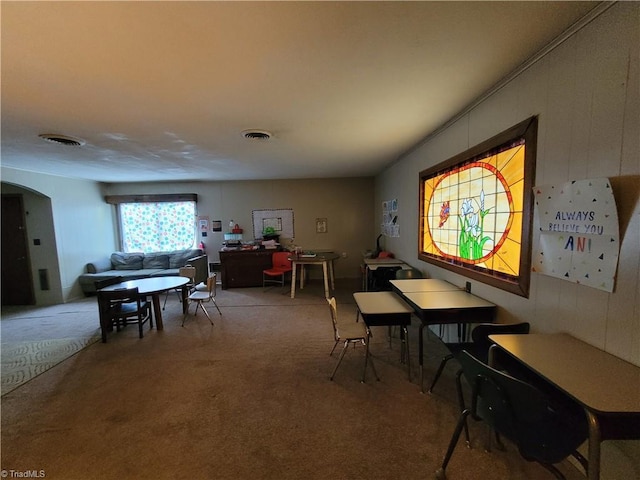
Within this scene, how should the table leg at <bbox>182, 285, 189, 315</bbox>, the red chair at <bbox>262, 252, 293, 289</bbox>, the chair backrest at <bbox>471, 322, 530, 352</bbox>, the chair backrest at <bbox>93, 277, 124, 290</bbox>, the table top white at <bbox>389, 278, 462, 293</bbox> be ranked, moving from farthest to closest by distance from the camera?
the red chair at <bbox>262, 252, 293, 289</bbox> → the table leg at <bbox>182, 285, 189, 315</bbox> → the chair backrest at <bbox>93, 277, 124, 290</bbox> → the table top white at <bbox>389, 278, 462, 293</bbox> → the chair backrest at <bbox>471, 322, 530, 352</bbox>

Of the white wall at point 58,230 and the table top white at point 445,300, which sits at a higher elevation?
the white wall at point 58,230

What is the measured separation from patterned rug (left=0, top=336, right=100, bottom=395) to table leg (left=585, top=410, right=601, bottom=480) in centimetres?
410

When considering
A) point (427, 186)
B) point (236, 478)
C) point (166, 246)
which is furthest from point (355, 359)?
point (166, 246)

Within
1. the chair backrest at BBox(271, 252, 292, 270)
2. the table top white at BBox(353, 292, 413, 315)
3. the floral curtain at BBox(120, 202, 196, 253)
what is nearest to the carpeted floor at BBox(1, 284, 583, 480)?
the table top white at BBox(353, 292, 413, 315)

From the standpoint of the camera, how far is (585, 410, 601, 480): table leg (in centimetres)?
93

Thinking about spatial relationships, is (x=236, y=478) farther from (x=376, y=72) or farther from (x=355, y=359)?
(x=376, y=72)

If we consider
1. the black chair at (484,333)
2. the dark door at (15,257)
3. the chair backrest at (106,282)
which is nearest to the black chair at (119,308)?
the chair backrest at (106,282)

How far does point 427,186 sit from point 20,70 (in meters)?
3.75

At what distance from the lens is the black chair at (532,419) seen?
1027mm

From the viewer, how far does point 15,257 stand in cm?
476

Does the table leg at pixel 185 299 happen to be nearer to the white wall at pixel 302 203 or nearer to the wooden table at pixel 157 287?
the wooden table at pixel 157 287

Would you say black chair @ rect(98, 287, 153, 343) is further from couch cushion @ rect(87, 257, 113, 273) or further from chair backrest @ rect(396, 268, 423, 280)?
chair backrest @ rect(396, 268, 423, 280)

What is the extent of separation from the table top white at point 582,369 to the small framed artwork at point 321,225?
4843 mm

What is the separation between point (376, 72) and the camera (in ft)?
5.61
